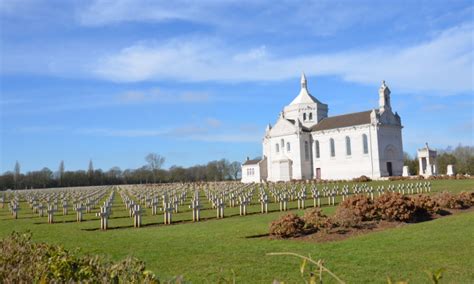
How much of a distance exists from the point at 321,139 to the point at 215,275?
58475mm

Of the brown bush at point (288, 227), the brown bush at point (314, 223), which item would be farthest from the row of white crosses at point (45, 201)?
the brown bush at point (314, 223)

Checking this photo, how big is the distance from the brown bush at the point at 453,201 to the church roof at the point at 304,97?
5450cm

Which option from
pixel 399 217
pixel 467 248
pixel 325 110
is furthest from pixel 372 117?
pixel 467 248

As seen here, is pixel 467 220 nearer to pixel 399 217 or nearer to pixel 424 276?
pixel 399 217

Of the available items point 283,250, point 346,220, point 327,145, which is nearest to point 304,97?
point 327,145

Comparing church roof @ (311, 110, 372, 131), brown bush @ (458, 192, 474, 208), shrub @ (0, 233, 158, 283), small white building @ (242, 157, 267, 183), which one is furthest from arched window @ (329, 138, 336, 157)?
shrub @ (0, 233, 158, 283)

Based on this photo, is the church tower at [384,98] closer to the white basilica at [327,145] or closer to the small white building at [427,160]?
the white basilica at [327,145]

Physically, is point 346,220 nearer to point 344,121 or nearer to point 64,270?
point 64,270

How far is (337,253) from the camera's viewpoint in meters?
9.70

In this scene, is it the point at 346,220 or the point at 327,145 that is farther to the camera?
the point at 327,145

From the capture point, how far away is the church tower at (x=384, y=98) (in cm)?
6175

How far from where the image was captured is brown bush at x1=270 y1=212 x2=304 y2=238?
40.4 ft

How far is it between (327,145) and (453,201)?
46.1 meters

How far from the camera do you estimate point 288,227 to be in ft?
40.4
